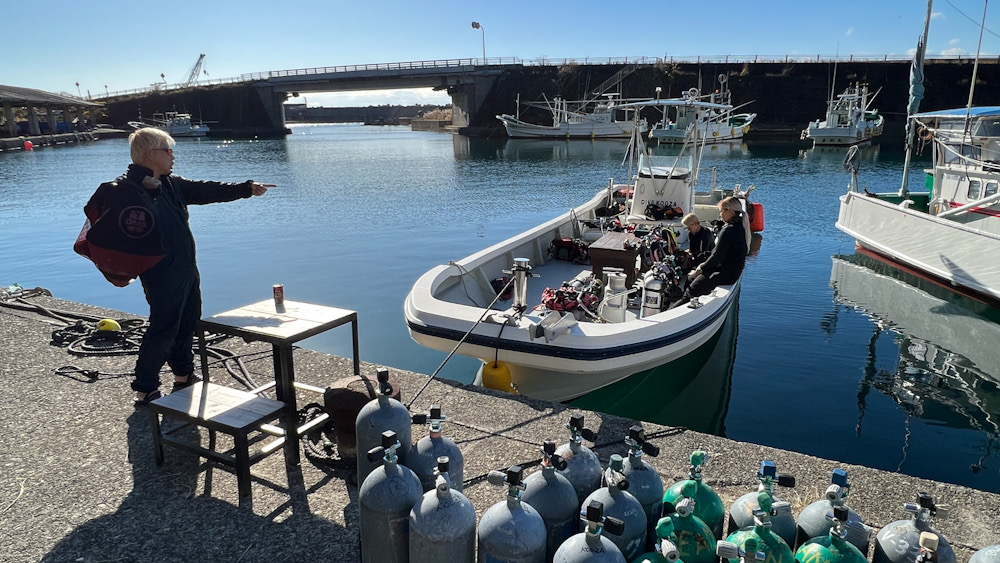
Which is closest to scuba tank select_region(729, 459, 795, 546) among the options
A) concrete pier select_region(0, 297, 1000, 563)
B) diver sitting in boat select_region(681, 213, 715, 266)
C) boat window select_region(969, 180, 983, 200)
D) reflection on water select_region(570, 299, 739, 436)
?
concrete pier select_region(0, 297, 1000, 563)

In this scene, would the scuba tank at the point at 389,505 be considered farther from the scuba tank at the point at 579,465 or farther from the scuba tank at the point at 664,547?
the scuba tank at the point at 664,547

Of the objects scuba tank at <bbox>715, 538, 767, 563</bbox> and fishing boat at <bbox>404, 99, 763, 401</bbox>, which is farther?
fishing boat at <bbox>404, 99, 763, 401</bbox>

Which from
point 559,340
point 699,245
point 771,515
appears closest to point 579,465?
point 771,515

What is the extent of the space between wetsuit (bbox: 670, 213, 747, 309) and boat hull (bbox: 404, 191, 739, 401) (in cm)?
31

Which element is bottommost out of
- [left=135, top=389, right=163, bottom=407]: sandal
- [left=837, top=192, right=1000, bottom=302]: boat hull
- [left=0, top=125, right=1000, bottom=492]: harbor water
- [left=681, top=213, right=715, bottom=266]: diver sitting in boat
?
[left=0, top=125, right=1000, bottom=492]: harbor water

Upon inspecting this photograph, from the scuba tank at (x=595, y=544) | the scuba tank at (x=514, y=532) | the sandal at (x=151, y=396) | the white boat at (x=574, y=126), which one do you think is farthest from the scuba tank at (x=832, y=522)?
the white boat at (x=574, y=126)

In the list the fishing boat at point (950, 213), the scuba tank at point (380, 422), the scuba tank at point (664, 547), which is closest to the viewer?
the scuba tank at point (664, 547)

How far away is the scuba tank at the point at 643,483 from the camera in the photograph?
2402mm

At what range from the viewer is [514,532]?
2.16 metres

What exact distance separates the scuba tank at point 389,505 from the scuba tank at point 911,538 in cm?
165

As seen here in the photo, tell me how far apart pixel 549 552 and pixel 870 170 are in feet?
123

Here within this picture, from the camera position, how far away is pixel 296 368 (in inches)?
205

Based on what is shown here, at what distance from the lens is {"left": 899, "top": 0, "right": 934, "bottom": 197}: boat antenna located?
14.6 metres

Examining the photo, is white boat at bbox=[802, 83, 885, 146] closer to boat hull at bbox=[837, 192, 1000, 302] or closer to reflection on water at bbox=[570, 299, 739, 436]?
boat hull at bbox=[837, 192, 1000, 302]
